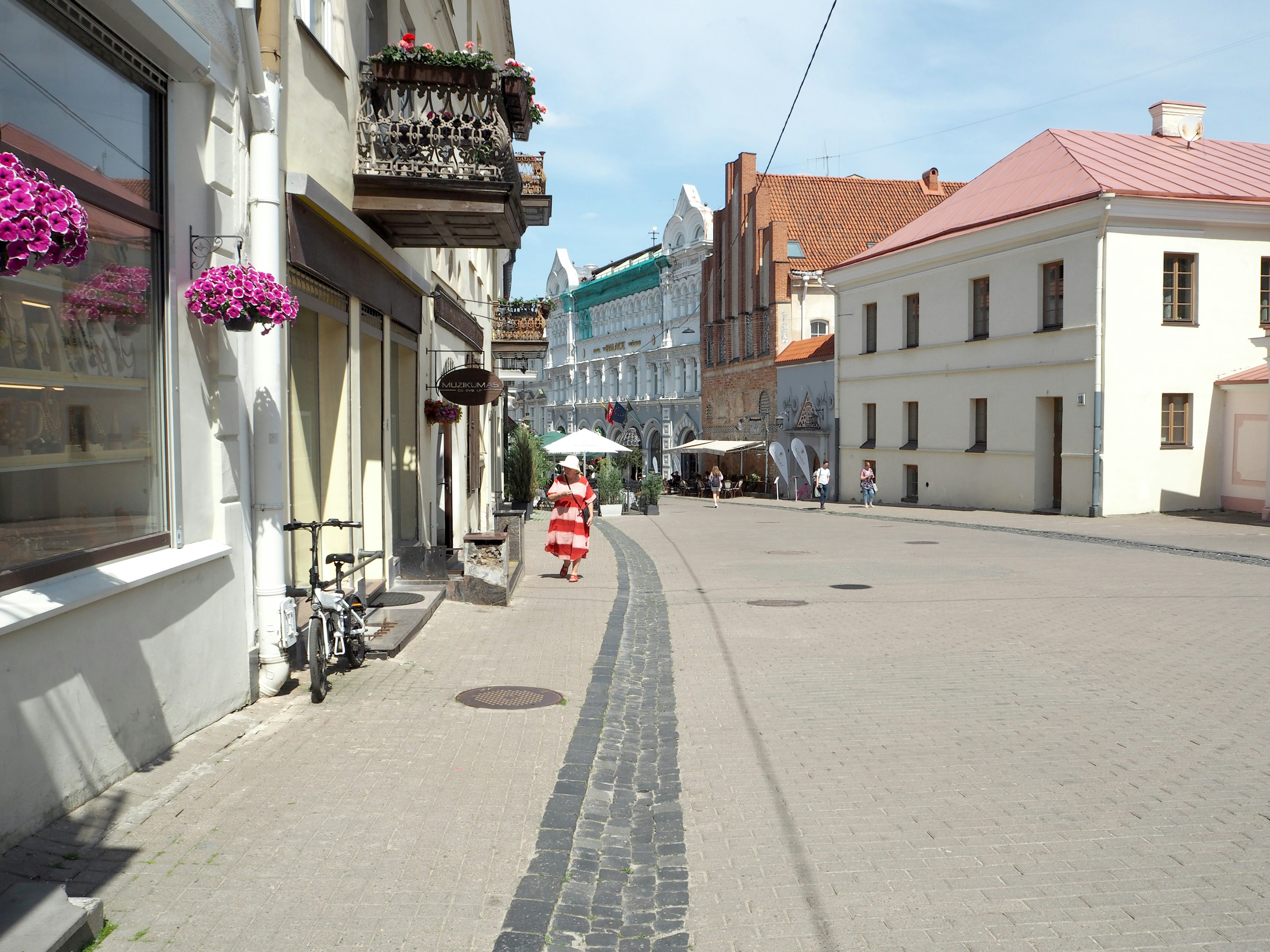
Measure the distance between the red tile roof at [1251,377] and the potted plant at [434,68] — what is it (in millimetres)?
21685

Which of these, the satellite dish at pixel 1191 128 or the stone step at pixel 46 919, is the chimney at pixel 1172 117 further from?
the stone step at pixel 46 919

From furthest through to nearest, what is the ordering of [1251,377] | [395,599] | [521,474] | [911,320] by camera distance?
[911,320]
[521,474]
[1251,377]
[395,599]

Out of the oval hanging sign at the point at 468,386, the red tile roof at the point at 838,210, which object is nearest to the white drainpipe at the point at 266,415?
the oval hanging sign at the point at 468,386

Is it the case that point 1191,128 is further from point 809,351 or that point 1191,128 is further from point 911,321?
point 809,351

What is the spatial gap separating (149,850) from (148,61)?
3970 millimetres

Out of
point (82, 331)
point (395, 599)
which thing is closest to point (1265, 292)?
point (395, 599)

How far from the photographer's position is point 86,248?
140 inches

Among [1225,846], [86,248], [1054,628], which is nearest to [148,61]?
[86,248]

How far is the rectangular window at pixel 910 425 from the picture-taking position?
116 ft

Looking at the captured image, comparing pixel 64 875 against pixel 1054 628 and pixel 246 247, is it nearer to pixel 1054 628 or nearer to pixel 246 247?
pixel 246 247

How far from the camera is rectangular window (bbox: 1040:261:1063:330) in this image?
92.8 feet

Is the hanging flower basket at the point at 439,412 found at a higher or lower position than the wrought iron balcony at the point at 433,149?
lower

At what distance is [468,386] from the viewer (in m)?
14.2

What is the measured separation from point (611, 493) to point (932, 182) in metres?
28.0
